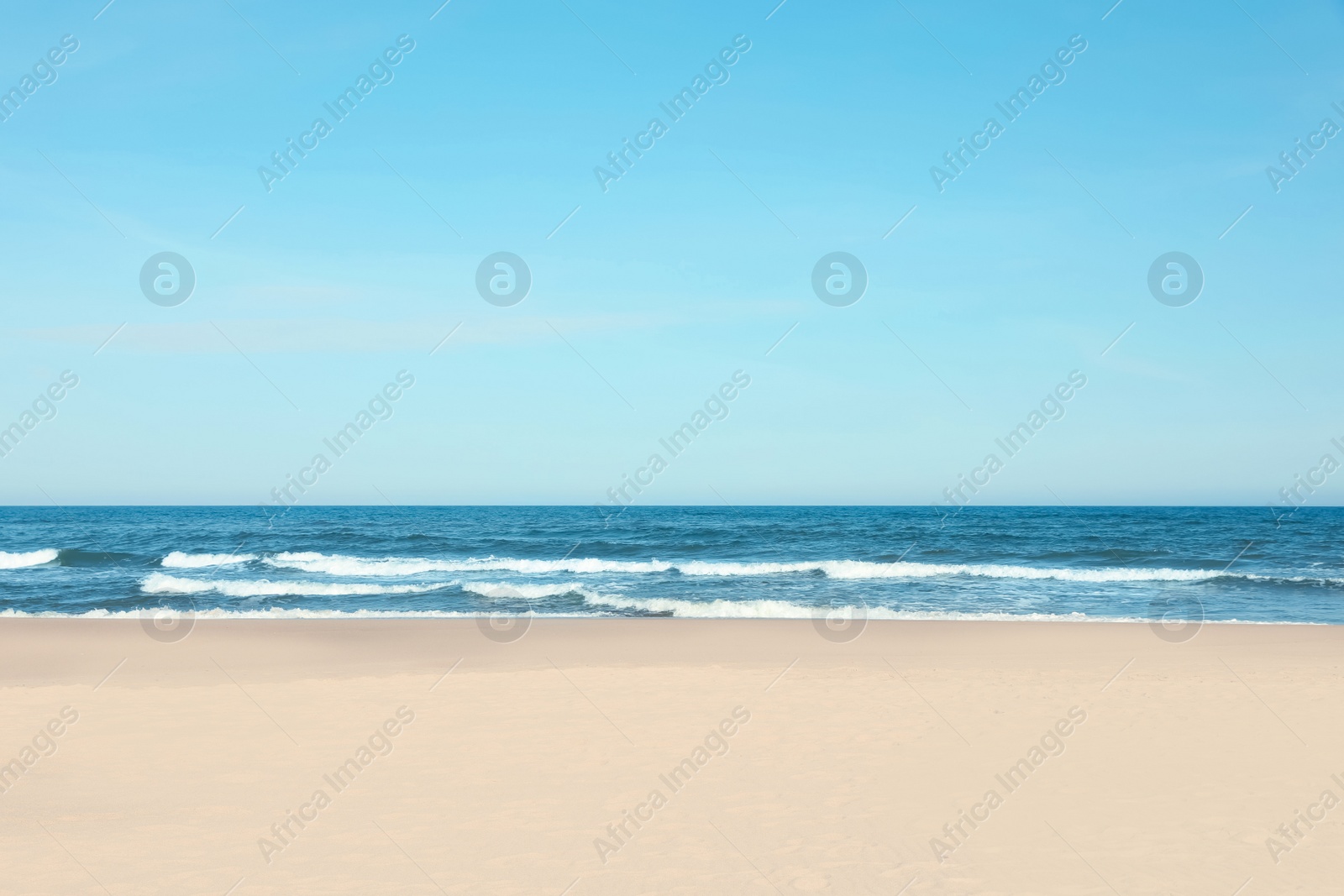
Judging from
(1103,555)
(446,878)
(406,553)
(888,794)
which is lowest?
(406,553)

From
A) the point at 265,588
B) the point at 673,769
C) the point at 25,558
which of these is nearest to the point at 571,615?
the point at 265,588

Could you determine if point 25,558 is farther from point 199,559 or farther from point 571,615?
point 571,615

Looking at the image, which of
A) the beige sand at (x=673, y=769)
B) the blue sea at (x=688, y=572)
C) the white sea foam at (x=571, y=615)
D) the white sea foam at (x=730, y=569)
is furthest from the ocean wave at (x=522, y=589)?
the beige sand at (x=673, y=769)

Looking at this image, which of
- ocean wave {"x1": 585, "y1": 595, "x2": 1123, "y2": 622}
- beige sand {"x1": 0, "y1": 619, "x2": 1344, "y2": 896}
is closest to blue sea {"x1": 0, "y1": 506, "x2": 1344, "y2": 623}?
ocean wave {"x1": 585, "y1": 595, "x2": 1123, "y2": 622}

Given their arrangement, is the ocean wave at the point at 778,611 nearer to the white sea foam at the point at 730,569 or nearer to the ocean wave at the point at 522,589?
the ocean wave at the point at 522,589

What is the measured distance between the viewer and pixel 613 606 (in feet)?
62.0

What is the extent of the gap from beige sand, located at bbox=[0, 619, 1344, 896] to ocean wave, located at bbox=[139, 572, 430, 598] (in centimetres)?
967

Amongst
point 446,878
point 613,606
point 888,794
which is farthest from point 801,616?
point 446,878

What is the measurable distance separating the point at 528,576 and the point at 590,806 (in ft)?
64.2

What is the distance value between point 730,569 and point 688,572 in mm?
Result: 1492

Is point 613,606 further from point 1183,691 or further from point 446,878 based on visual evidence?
point 446,878

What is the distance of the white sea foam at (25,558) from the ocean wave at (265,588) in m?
8.99

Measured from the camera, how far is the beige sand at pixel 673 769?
5.07 meters

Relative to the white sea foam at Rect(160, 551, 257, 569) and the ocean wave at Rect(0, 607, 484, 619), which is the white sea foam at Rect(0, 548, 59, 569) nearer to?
the white sea foam at Rect(160, 551, 257, 569)
